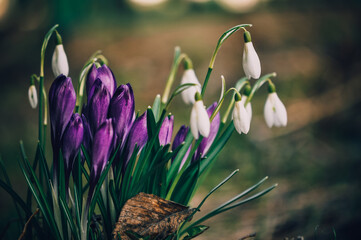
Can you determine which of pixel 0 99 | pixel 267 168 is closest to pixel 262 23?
pixel 267 168

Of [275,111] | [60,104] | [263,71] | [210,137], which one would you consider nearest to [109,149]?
[60,104]

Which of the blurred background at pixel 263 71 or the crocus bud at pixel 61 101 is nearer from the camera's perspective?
the crocus bud at pixel 61 101

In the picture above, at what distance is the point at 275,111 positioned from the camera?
2.81 feet

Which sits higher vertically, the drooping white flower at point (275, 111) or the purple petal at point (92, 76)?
the drooping white flower at point (275, 111)

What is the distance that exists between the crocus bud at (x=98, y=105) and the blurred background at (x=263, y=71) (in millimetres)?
330

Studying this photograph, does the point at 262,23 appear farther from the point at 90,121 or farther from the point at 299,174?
the point at 90,121

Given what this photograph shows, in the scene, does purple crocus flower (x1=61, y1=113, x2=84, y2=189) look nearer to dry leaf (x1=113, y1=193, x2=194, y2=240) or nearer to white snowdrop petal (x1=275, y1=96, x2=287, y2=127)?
dry leaf (x1=113, y1=193, x2=194, y2=240)

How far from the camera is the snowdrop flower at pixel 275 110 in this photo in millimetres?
841

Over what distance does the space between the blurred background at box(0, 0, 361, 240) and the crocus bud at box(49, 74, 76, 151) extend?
28 cm

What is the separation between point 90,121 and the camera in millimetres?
725

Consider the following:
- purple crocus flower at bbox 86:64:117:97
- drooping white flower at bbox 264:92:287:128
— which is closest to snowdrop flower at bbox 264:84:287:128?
drooping white flower at bbox 264:92:287:128

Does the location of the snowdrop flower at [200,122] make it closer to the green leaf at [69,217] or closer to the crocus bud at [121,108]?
the crocus bud at [121,108]

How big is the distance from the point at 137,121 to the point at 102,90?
3.8 inches

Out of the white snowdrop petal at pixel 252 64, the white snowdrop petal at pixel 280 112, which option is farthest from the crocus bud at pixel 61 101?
the white snowdrop petal at pixel 280 112
